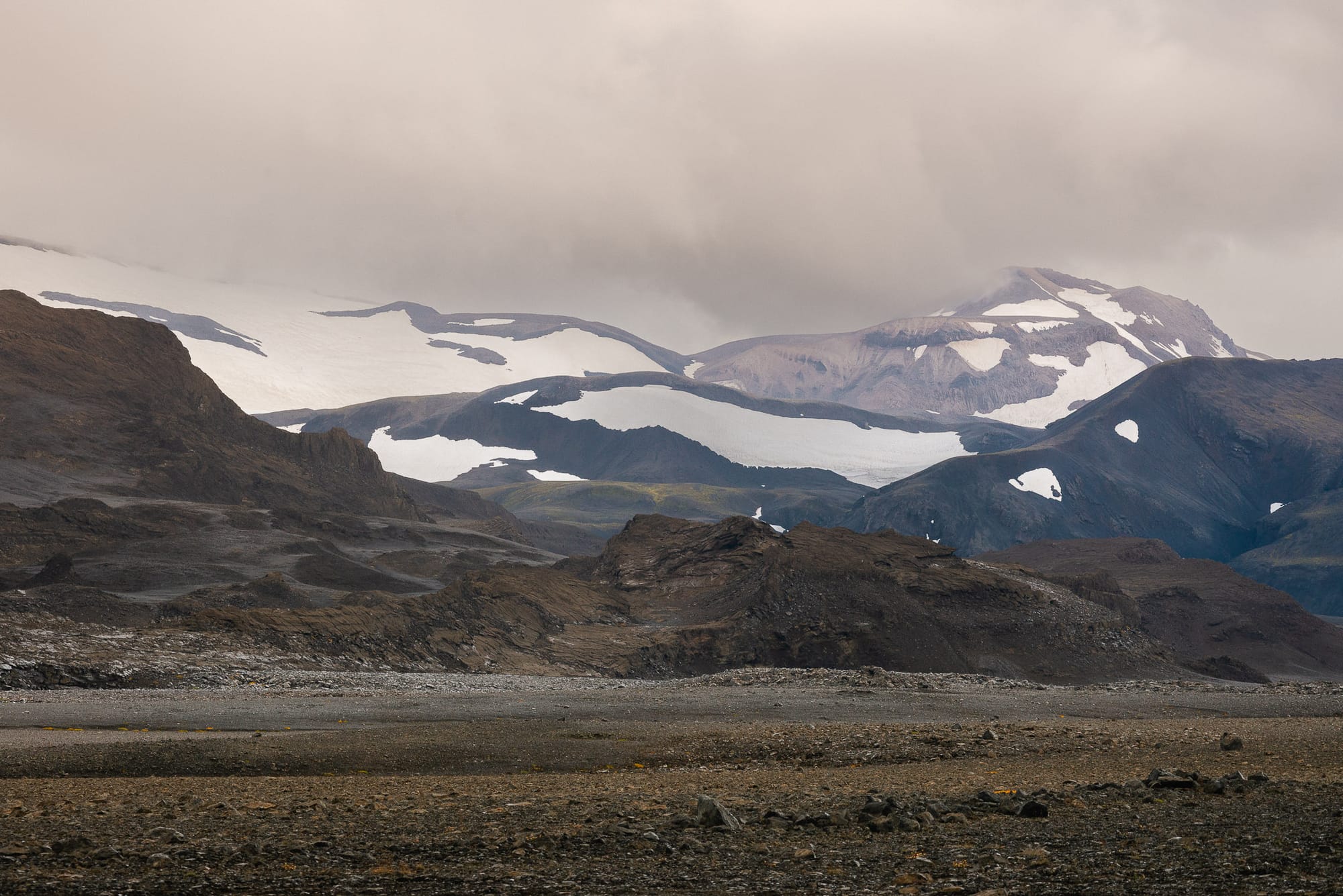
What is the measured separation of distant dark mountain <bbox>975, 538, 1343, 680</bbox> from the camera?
99500 mm

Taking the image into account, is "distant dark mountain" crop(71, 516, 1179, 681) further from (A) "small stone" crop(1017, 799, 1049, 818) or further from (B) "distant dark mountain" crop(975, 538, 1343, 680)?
(A) "small stone" crop(1017, 799, 1049, 818)

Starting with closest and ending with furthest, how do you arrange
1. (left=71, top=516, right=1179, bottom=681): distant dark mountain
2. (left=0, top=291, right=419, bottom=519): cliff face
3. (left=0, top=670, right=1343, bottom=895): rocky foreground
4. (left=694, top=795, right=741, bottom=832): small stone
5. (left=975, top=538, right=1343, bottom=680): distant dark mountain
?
(left=0, top=670, right=1343, bottom=895): rocky foreground, (left=694, top=795, right=741, bottom=832): small stone, (left=71, top=516, right=1179, bottom=681): distant dark mountain, (left=975, top=538, right=1343, bottom=680): distant dark mountain, (left=0, top=291, right=419, bottom=519): cliff face

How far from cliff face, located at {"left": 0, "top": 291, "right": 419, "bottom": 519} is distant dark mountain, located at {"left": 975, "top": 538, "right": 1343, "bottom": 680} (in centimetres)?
8466

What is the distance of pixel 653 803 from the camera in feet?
56.4

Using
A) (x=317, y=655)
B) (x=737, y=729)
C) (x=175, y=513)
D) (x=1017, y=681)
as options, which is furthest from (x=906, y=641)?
(x=175, y=513)

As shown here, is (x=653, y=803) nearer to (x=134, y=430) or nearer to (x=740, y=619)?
(x=740, y=619)

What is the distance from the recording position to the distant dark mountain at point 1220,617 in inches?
3917

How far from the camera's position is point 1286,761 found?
71.2 feet

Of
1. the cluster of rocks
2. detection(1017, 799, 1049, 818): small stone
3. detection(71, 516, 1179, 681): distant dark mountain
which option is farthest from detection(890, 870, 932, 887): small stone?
detection(71, 516, 1179, 681): distant dark mountain

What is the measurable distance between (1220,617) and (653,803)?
4091 inches

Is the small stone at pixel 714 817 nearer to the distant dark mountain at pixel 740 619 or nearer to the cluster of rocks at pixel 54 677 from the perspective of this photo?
the cluster of rocks at pixel 54 677

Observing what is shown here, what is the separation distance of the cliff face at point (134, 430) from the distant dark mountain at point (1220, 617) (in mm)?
84663

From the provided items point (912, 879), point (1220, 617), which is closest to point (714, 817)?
point (912, 879)

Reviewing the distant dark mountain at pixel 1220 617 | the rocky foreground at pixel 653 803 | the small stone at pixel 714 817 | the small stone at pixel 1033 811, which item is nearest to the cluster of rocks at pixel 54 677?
the rocky foreground at pixel 653 803
